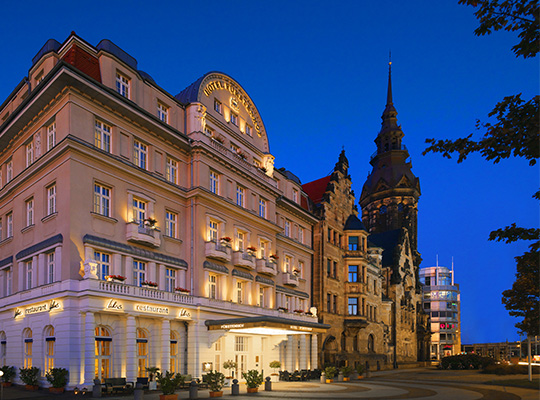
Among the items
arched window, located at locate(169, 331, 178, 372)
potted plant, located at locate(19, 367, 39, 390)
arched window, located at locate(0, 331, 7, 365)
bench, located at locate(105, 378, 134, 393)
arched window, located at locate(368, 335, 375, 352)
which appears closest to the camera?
bench, located at locate(105, 378, 134, 393)

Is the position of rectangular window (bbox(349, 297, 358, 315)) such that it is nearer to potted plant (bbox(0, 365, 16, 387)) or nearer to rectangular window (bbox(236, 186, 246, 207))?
rectangular window (bbox(236, 186, 246, 207))

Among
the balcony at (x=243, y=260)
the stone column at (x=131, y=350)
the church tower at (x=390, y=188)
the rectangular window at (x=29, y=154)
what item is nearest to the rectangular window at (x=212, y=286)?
the balcony at (x=243, y=260)

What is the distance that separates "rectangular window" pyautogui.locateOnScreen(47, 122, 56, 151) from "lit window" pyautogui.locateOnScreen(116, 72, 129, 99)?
446 cm

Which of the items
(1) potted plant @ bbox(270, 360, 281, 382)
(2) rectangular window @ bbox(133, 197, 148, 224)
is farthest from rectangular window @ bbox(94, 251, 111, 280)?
(1) potted plant @ bbox(270, 360, 281, 382)

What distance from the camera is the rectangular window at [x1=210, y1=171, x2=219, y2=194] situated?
38.5 meters

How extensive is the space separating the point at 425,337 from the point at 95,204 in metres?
79.1

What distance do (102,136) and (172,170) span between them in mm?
6555

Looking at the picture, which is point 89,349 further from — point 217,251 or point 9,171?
point 9,171

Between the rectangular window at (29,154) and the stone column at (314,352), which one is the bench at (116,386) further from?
the stone column at (314,352)

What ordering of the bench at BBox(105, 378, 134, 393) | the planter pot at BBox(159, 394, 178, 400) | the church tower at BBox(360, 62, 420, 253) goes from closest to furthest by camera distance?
the planter pot at BBox(159, 394, 178, 400) < the bench at BBox(105, 378, 134, 393) < the church tower at BBox(360, 62, 420, 253)

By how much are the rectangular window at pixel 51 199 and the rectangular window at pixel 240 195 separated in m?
15.1

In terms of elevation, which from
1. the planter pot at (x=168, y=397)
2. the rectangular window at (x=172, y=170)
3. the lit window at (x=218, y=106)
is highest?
the lit window at (x=218, y=106)

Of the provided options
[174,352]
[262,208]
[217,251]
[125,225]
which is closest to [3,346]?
[174,352]

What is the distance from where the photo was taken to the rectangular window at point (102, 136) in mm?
30308
